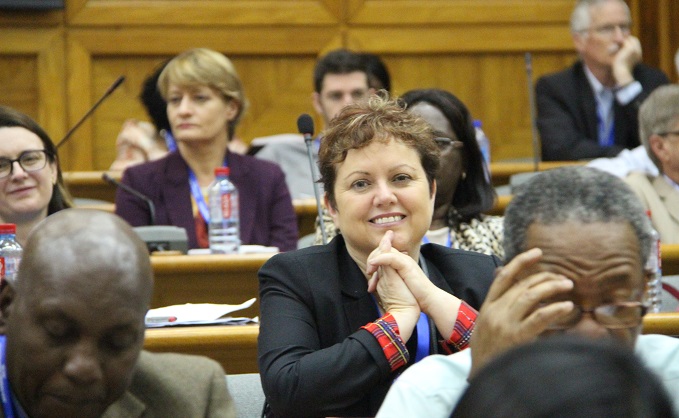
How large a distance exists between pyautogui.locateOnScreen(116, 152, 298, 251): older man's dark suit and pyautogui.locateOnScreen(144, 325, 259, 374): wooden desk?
1.42 m

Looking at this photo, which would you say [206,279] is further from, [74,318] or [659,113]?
[74,318]

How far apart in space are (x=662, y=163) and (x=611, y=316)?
2.89 m

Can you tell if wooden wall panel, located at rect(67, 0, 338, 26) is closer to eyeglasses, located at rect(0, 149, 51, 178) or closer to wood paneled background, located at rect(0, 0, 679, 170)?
wood paneled background, located at rect(0, 0, 679, 170)

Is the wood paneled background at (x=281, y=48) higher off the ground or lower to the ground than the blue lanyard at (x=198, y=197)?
higher

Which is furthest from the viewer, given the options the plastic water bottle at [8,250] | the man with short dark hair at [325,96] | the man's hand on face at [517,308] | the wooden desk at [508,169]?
the wooden desk at [508,169]

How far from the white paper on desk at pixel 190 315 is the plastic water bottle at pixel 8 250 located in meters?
0.43

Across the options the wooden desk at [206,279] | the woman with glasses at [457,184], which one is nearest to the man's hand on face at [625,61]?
the woman with glasses at [457,184]

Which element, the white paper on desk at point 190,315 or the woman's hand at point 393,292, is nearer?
the woman's hand at point 393,292

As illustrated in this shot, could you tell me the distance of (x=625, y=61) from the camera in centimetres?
562

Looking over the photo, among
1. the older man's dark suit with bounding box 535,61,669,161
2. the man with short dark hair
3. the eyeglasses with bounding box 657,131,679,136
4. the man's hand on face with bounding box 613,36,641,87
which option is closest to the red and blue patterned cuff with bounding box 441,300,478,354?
the eyeglasses with bounding box 657,131,679,136

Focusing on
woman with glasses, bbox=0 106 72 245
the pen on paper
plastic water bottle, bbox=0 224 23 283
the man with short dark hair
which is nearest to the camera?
the pen on paper

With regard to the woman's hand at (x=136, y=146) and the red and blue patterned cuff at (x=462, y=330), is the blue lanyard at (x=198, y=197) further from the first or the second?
the red and blue patterned cuff at (x=462, y=330)

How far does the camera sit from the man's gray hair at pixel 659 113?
168 inches

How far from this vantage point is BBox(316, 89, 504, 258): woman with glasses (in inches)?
142
